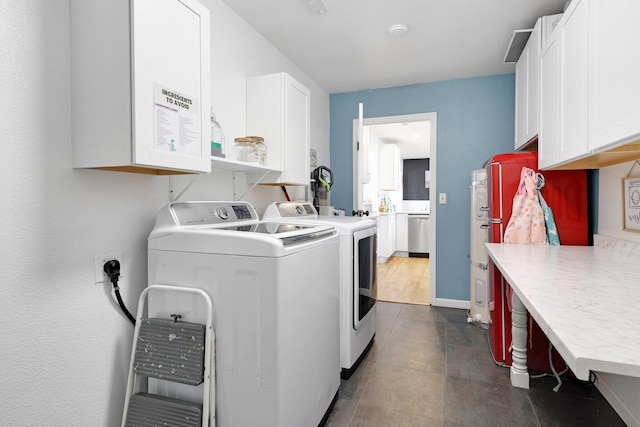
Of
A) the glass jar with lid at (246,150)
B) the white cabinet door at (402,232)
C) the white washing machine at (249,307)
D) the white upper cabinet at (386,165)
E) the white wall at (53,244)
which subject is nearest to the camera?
the white wall at (53,244)

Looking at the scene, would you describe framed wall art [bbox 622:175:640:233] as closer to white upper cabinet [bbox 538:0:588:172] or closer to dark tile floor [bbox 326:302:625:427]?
white upper cabinet [bbox 538:0:588:172]

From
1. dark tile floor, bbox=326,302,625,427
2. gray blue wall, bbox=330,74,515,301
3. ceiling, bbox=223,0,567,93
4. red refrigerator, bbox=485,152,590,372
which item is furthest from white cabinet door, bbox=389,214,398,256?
red refrigerator, bbox=485,152,590,372

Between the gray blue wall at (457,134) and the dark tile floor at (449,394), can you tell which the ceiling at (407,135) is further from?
the dark tile floor at (449,394)

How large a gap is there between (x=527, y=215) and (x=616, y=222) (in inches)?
17.4

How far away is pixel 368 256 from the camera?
2432mm

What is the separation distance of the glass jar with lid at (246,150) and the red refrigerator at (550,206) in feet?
5.36

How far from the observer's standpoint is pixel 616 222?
6.48 ft

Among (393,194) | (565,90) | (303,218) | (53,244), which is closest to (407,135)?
(393,194)

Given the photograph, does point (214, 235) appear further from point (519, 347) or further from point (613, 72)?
point (519, 347)

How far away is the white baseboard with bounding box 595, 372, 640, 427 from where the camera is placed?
159 centimetres

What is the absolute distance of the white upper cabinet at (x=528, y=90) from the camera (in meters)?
2.35

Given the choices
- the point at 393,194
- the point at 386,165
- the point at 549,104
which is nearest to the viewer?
the point at 549,104

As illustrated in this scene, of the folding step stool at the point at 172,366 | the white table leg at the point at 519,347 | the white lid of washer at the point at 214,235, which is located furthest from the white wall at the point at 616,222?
the folding step stool at the point at 172,366

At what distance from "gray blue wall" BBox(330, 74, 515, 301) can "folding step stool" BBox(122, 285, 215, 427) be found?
2.86m
